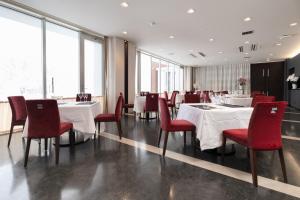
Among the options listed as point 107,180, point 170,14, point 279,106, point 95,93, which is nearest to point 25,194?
point 107,180

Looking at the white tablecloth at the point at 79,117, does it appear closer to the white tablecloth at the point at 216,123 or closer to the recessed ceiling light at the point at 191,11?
the white tablecloth at the point at 216,123

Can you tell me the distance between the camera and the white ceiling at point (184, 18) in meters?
4.52

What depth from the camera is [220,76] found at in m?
15.8

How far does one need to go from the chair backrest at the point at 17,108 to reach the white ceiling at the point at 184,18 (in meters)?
2.45

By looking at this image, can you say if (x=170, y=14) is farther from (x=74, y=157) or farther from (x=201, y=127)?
(x=74, y=157)

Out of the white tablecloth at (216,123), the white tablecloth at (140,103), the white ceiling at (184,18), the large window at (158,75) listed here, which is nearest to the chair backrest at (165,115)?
the white tablecloth at (216,123)

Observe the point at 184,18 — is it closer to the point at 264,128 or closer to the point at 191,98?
the point at 191,98

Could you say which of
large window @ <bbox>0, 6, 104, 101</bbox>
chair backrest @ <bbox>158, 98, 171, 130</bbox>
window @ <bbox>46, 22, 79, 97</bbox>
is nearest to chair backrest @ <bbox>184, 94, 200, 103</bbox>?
chair backrest @ <bbox>158, 98, 171, 130</bbox>

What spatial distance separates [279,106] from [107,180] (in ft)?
7.11

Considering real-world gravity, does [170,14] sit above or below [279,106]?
above

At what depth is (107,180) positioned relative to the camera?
86.1 inches

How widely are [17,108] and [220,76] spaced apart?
1500 centimetres

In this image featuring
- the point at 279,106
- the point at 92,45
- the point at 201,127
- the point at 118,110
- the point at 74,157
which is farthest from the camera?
the point at 92,45

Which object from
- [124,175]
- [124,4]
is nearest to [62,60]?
[124,4]
